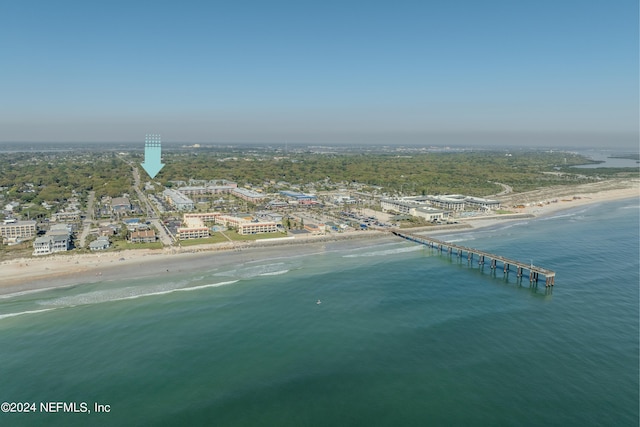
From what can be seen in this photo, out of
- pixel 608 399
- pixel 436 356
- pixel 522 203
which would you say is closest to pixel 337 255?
pixel 436 356

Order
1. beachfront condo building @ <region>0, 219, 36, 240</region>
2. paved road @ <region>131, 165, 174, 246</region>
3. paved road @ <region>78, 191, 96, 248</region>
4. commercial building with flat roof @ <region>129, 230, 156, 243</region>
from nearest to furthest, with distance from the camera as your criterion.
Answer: commercial building with flat roof @ <region>129, 230, 156, 243</region>, paved road @ <region>78, 191, 96, 248</region>, beachfront condo building @ <region>0, 219, 36, 240</region>, paved road @ <region>131, 165, 174, 246</region>

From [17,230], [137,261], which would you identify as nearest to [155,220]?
[17,230]

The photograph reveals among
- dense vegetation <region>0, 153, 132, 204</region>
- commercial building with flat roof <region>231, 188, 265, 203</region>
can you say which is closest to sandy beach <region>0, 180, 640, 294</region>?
commercial building with flat roof <region>231, 188, 265, 203</region>

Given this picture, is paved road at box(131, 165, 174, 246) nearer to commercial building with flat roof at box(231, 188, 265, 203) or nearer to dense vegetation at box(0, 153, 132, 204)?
dense vegetation at box(0, 153, 132, 204)

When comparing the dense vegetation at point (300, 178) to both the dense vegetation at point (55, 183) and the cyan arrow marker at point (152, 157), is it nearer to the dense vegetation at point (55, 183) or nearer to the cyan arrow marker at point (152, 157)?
the dense vegetation at point (55, 183)

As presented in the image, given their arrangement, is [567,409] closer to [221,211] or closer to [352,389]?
[352,389]
